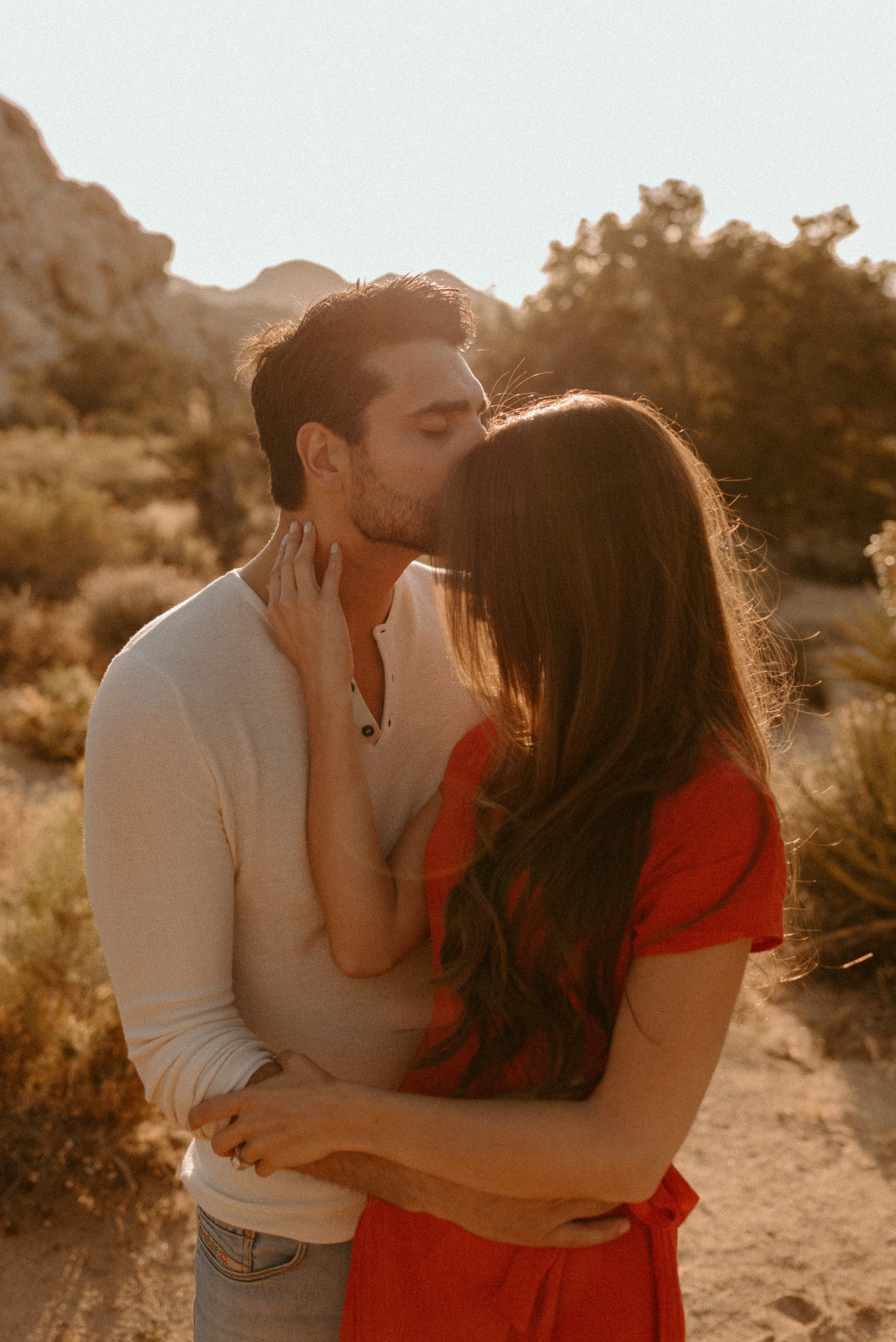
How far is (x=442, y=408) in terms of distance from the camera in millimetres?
1923

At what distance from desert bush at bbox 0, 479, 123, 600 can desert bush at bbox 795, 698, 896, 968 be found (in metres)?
8.36

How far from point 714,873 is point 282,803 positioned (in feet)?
2.57

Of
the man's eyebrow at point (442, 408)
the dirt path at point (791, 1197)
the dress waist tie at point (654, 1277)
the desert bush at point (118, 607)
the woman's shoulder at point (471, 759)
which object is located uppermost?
the man's eyebrow at point (442, 408)

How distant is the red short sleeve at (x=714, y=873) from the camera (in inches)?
46.8

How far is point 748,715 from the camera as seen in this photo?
4.79 ft

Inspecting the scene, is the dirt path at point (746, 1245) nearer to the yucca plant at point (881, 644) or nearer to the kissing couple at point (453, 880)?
the kissing couple at point (453, 880)

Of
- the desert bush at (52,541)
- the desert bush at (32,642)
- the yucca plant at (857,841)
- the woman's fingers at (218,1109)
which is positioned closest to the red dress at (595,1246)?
the woman's fingers at (218,1109)

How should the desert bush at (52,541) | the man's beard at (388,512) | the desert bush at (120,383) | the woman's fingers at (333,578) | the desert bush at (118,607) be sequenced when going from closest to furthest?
the woman's fingers at (333,578)
the man's beard at (388,512)
the desert bush at (118,607)
the desert bush at (52,541)
the desert bush at (120,383)

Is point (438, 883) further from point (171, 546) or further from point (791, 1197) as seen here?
point (171, 546)

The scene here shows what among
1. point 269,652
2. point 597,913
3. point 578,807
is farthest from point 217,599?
point 597,913

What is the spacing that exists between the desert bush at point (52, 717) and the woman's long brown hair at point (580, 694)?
6094 mm

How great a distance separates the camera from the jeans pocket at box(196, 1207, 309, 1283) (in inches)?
65.1

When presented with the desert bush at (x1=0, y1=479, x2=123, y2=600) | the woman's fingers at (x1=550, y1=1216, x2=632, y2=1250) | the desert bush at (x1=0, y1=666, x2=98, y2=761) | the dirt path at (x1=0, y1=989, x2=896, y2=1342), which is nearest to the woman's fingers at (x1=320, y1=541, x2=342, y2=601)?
the woman's fingers at (x1=550, y1=1216, x2=632, y2=1250)

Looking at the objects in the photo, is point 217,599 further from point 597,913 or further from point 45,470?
point 45,470
